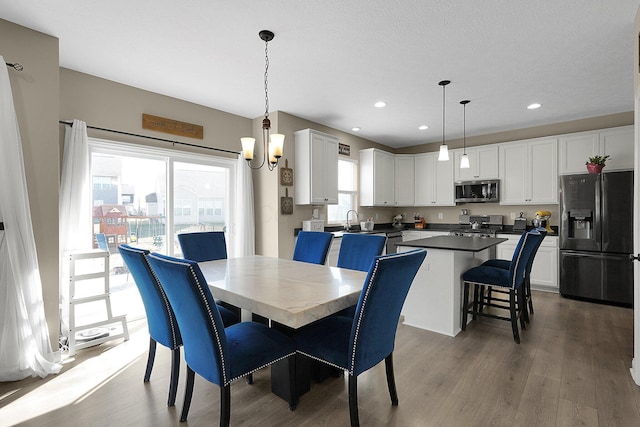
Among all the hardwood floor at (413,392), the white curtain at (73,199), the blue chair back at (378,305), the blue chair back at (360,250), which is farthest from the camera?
the white curtain at (73,199)

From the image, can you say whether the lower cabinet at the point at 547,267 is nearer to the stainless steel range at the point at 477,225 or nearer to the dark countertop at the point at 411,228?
the dark countertop at the point at 411,228

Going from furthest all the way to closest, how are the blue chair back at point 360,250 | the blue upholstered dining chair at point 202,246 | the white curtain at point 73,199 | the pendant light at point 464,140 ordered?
the pendant light at point 464,140
the blue upholstered dining chair at point 202,246
the white curtain at point 73,199
the blue chair back at point 360,250

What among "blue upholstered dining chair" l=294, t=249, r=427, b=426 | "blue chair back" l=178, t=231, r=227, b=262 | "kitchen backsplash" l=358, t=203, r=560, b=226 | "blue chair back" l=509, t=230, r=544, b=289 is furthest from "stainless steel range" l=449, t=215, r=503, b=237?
"blue upholstered dining chair" l=294, t=249, r=427, b=426

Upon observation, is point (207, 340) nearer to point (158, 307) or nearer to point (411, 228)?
point (158, 307)

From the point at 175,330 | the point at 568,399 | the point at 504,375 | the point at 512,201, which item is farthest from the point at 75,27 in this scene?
the point at 512,201

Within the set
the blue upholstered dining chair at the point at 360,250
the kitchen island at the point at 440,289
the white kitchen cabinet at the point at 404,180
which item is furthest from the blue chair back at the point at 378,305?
the white kitchen cabinet at the point at 404,180

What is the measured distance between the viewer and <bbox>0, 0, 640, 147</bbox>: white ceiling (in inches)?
85.4

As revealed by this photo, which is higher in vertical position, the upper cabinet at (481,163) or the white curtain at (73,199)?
the upper cabinet at (481,163)

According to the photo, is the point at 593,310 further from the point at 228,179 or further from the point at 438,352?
the point at 228,179

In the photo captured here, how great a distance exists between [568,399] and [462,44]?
2624mm

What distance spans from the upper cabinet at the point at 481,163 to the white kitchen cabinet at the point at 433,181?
22 cm

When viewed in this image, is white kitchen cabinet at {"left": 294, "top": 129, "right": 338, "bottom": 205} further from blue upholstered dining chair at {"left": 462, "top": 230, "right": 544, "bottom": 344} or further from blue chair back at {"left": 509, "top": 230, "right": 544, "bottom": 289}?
blue chair back at {"left": 509, "top": 230, "right": 544, "bottom": 289}

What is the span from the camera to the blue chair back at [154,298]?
188cm

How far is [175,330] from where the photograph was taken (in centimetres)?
198
